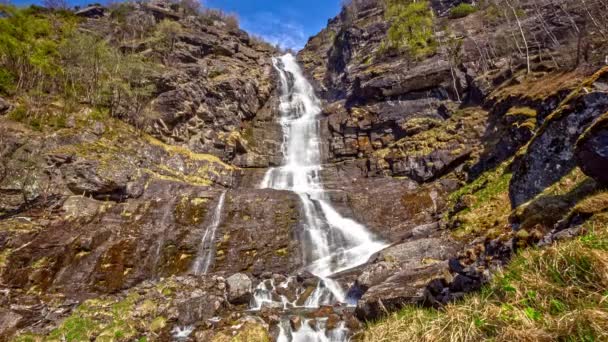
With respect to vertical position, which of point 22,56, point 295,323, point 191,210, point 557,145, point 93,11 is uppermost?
point 93,11

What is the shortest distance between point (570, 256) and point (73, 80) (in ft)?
134

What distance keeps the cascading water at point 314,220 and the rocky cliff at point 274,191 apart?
2.39ft

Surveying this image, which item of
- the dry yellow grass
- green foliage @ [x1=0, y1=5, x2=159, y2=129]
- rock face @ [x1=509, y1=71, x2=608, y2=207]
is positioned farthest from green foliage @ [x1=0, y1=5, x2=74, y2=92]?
rock face @ [x1=509, y1=71, x2=608, y2=207]

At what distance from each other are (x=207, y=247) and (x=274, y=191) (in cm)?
742

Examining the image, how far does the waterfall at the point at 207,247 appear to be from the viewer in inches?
755

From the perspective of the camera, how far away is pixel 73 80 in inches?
1288

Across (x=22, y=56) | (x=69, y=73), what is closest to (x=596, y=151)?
(x=69, y=73)

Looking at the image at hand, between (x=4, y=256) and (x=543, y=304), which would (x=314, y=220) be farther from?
(x=543, y=304)

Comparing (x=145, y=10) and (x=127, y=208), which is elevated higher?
(x=145, y=10)

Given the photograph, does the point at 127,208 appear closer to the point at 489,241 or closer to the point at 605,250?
the point at 489,241

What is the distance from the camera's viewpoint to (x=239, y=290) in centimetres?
1548

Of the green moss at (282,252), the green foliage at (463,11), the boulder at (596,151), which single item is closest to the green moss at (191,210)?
the green moss at (282,252)

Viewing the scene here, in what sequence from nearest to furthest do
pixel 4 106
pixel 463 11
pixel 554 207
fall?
pixel 554 207 < pixel 4 106 < pixel 463 11

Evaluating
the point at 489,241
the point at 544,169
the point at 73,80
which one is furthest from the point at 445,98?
the point at 73,80
